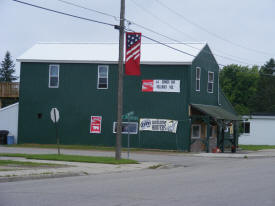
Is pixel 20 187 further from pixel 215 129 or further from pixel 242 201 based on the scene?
pixel 215 129

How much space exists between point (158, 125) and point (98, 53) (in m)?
7.76

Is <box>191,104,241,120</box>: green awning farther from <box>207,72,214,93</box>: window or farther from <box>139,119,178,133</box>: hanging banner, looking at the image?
<box>139,119,178,133</box>: hanging banner

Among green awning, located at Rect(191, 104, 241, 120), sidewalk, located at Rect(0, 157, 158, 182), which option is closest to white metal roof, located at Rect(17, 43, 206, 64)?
green awning, located at Rect(191, 104, 241, 120)

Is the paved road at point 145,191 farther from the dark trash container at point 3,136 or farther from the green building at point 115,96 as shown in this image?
the dark trash container at point 3,136

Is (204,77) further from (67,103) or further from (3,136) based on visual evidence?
(3,136)

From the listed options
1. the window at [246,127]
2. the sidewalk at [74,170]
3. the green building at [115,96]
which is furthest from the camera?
the window at [246,127]

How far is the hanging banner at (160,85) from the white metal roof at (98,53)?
140 cm

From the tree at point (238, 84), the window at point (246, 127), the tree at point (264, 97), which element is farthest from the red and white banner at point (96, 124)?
the tree at point (264, 97)

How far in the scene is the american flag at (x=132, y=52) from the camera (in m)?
24.2

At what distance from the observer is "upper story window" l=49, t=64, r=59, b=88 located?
128 ft

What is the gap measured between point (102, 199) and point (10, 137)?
30.0 metres

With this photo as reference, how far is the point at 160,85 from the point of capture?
36625 millimetres

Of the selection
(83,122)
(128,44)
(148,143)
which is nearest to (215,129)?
(148,143)

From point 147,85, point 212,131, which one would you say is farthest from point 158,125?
point 212,131
